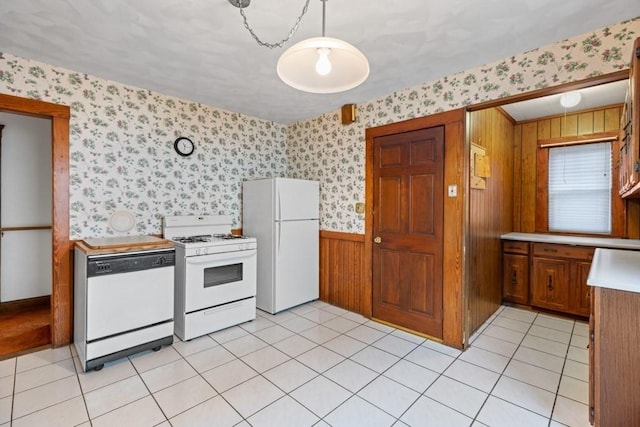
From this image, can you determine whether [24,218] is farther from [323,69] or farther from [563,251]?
[563,251]

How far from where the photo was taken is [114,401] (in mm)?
1993

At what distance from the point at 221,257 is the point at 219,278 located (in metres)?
0.22

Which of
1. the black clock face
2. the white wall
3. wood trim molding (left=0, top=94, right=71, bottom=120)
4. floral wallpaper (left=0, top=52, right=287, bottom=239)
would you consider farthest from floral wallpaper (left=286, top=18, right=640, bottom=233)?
the white wall

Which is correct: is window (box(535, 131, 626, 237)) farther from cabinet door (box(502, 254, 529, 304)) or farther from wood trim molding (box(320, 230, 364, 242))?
wood trim molding (box(320, 230, 364, 242))

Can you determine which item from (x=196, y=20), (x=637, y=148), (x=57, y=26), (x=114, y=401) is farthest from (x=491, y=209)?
(x=57, y=26)

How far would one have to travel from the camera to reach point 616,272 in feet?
5.82

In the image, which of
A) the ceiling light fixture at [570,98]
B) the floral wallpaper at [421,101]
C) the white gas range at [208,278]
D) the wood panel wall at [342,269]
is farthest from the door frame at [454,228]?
the white gas range at [208,278]

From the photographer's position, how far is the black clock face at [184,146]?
10.9ft

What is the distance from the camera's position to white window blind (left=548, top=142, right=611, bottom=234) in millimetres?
3709

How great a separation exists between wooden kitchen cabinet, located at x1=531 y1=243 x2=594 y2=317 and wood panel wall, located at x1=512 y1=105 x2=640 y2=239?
2.29 feet

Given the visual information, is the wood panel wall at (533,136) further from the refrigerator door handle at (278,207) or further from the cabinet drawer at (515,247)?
the refrigerator door handle at (278,207)

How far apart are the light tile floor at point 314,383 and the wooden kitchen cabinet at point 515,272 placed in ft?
2.45

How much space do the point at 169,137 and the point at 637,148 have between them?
367 cm

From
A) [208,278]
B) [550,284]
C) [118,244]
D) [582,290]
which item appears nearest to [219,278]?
[208,278]
